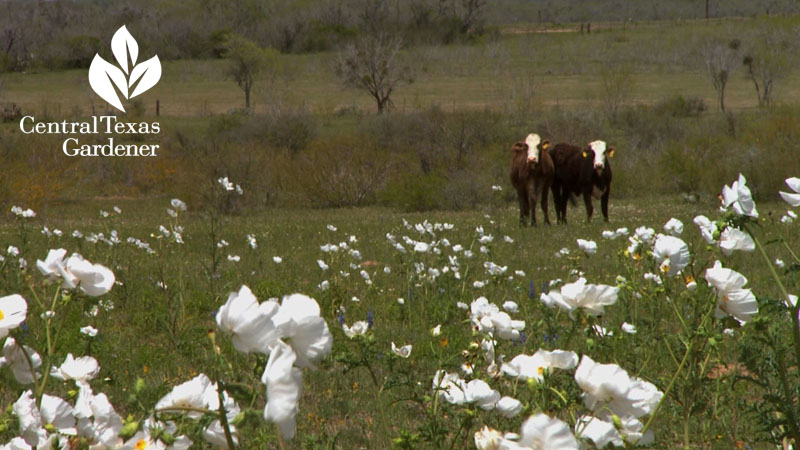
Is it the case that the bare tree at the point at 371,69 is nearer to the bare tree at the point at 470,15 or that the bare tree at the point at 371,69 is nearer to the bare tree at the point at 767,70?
the bare tree at the point at 767,70

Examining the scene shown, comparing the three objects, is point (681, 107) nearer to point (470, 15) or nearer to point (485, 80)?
point (485, 80)

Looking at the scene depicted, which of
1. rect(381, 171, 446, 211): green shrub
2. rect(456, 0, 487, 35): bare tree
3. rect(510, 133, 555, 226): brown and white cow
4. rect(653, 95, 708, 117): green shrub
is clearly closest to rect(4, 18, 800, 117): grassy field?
rect(653, 95, 708, 117): green shrub

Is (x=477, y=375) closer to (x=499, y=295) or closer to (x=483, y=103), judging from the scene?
(x=499, y=295)

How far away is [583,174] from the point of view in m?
17.8

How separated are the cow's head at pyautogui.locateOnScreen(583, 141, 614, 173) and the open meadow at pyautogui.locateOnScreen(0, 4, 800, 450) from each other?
1.25 meters

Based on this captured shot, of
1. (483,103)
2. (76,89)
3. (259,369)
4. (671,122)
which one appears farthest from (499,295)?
(76,89)

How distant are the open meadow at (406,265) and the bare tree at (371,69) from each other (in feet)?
3.41

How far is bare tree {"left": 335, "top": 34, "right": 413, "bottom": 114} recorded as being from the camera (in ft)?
183

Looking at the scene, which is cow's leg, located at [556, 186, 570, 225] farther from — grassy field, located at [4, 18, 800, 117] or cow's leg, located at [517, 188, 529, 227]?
grassy field, located at [4, 18, 800, 117]

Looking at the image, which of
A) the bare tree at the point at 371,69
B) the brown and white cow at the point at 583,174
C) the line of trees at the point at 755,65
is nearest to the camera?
the brown and white cow at the point at 583,174

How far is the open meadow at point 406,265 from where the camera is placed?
72.6 inches

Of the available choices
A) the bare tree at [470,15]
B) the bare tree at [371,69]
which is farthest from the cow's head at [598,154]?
the bare tree at [470,15]

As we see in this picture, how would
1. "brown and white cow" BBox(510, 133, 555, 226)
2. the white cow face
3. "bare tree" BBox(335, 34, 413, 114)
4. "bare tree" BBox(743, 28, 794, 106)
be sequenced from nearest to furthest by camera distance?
"brown and white cow" BBox(510, 133, 555, 226)
the white cow face
"bare tree" BBox(743, 28, 794, 106)
"bare tree" BBox(335, 34, 413, 114)

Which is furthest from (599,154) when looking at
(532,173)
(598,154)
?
(532,173)
